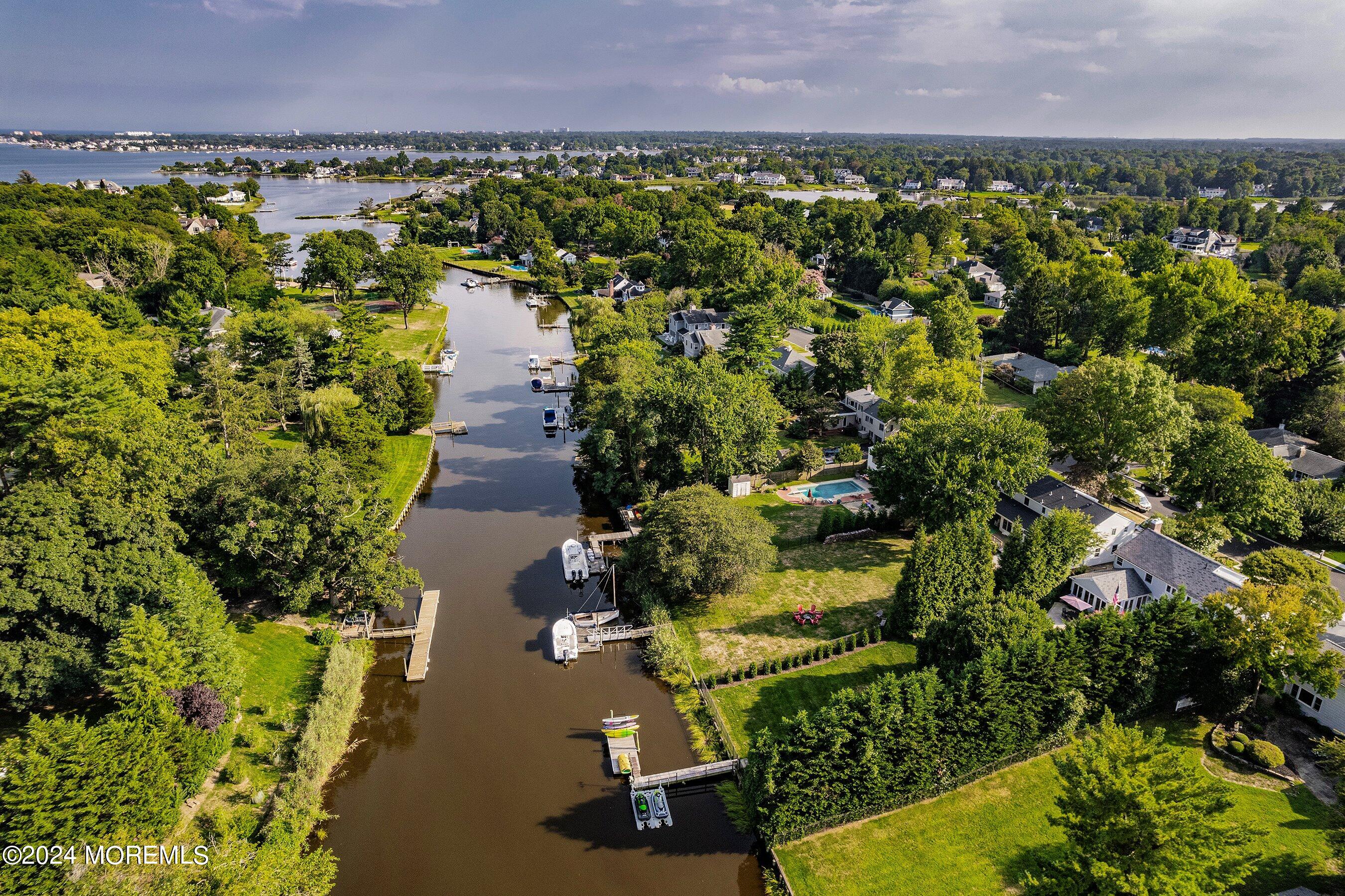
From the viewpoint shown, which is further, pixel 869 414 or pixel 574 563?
pixel 869 414

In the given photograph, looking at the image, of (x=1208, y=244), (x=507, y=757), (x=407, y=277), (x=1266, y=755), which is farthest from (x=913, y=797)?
(x=1208, y=244)

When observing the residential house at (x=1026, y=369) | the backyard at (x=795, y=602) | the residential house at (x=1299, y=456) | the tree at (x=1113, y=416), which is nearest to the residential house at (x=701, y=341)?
the residential house at (x=1026, y=369)

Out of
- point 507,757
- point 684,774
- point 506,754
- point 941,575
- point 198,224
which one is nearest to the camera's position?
point 684,774

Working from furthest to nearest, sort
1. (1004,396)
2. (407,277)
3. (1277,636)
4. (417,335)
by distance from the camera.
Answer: (407,277) → (417,335) → (1004,396) → (1277,636)

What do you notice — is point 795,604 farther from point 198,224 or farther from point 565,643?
point 198,224

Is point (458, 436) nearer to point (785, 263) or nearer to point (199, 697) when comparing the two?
point (199, 697)

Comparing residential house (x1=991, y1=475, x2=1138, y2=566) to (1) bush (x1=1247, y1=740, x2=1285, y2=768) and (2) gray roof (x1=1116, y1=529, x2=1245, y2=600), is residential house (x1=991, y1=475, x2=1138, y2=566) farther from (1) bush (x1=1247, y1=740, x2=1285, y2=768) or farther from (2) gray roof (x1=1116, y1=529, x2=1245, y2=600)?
(1) bush (x1=1247, y1=740, x2=1285, y2=768)

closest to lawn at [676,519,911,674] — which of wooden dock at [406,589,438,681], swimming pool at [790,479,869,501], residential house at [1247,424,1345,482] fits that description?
swimming pool at [790,479,869,501]
